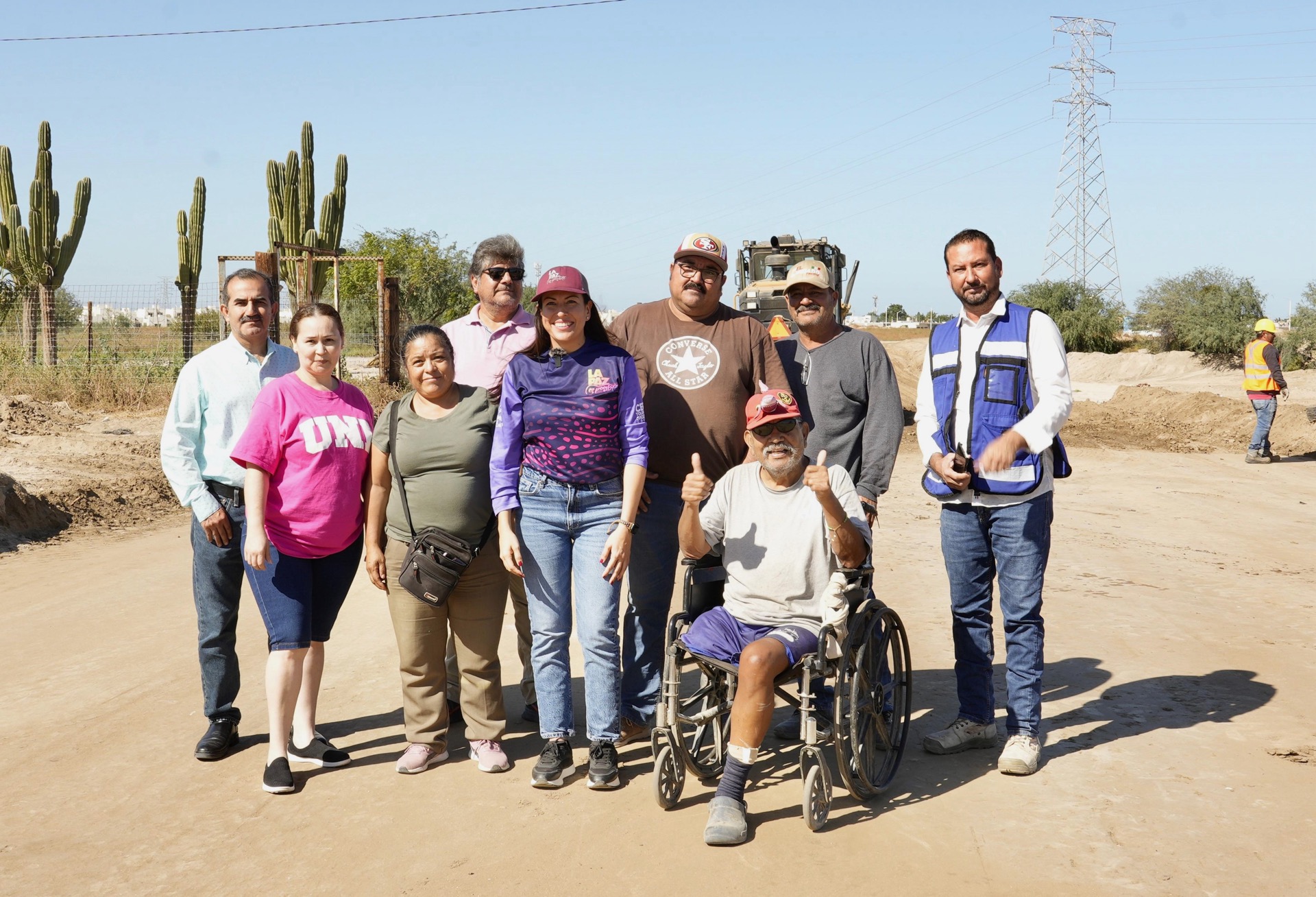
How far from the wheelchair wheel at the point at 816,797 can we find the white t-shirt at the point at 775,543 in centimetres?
52

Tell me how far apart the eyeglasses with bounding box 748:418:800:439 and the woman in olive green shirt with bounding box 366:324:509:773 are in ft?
3.56

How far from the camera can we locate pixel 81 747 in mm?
4617

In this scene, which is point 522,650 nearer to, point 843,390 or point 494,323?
point 494,323

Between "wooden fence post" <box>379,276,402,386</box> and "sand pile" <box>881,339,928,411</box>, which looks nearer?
"wooden fence post" <box>379,276,402,386</box>

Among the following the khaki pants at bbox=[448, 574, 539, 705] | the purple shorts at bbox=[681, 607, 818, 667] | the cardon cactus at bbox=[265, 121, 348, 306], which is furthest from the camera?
the cardon cactus at bbox=[265, 121, 348, 306]

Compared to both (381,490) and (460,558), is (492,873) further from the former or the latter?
(381,490)

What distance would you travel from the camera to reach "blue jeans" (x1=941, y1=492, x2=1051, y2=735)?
432 cm

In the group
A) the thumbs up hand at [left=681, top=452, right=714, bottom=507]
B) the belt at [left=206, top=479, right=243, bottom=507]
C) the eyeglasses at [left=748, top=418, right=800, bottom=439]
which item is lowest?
the belt at [left=206, top=479, right=243, bottom=507]

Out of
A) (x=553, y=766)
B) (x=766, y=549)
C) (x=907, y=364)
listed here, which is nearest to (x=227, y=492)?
(x=553, y=766)

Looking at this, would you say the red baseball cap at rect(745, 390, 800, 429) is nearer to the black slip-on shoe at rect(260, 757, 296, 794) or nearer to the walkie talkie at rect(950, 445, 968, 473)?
the walkie talkie at rect(950, 445, 968, 473)

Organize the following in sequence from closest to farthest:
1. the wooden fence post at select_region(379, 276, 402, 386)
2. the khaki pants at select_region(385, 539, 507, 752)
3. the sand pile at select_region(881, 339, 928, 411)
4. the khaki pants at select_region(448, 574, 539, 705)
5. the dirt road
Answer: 1. the dirt road
2. the khaki pants at select_region(385, 539, 507, 752)
3. the khaki pants at select_region(448, 574, 539, 705)
4. the wooden fence post at select_region(379, 276, 402, 386)
5. the sand pile at select_region(881, 339, 928, 411)

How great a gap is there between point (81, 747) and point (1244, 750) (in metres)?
4.90

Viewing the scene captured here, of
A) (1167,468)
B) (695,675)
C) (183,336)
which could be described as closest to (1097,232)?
(1167,468)

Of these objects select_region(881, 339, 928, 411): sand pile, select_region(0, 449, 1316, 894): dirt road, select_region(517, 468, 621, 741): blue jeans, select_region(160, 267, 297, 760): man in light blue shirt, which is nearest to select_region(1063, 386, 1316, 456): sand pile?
select_region(881, 339, 928, 411): sand pile
